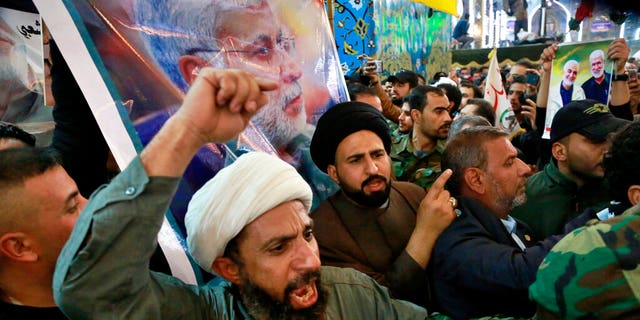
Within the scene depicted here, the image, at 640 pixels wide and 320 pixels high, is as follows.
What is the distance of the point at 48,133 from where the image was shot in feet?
8.68

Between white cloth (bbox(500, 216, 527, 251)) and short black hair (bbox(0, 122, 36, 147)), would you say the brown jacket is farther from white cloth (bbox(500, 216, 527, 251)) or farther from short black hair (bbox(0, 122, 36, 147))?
short black hair (bbox(0, 122, 36, 147))

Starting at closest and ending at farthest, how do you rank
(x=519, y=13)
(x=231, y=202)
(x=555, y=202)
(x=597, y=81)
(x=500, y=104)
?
1. (x=231, y=202)
2. (x=555, y=202)
3. (x=597, y=81)
4. (x=500, y=104)
5. (x=519, y=13)

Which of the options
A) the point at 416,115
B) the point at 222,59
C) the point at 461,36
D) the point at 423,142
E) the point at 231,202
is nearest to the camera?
the point at 231,202

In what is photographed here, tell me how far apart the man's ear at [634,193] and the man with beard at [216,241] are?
2.99 ft

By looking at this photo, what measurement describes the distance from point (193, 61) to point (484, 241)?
4.34 feet

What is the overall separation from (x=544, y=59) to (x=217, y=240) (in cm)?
339

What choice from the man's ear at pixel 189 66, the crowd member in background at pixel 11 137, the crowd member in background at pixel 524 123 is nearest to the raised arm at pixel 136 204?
the man's ear at pixel 189 66

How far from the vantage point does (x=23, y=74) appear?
2.54 meters

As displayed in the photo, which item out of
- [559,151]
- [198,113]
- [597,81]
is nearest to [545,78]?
[597,81]

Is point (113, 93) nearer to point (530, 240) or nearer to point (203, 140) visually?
point (203, 140)

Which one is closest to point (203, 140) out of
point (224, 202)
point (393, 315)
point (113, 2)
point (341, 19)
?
point (224, 202)

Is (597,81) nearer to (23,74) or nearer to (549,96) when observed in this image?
(549,96)

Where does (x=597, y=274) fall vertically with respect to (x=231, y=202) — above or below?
below

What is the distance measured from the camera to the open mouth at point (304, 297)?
144 cm
